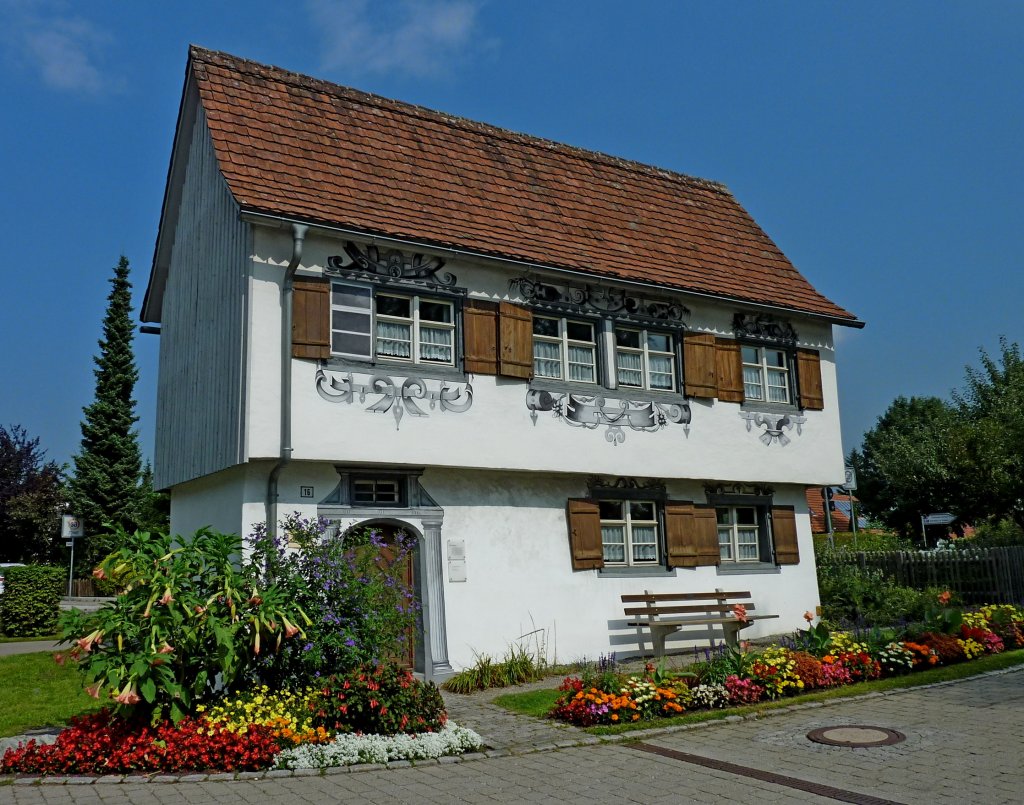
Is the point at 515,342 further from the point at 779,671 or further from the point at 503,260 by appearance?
the point at 779,671

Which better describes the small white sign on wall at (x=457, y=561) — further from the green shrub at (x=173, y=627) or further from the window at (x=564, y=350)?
the green shrub at (x=173, y=627)

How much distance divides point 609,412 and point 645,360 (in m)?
1.26

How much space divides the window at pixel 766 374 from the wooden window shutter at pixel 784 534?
1937 millimetres

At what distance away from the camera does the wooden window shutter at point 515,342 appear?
13961 millimetres

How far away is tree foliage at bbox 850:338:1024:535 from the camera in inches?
1002

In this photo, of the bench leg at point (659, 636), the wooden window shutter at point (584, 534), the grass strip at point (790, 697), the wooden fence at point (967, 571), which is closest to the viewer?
the grass strip at point (790, 697)

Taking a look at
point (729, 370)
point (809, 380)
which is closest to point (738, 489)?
point (729, 370)

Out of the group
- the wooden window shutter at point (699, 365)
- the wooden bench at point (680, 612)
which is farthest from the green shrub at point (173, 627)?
the wooden window shutter at point (699, 365)

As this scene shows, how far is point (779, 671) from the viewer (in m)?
11.1

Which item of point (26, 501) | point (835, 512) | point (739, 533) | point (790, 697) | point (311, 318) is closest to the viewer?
point (790, 697)

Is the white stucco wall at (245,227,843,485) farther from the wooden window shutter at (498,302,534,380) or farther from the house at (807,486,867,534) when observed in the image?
the house at (807,486,867,534)

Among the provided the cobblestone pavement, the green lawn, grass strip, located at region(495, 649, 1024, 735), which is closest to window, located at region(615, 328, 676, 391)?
grass strip, located at region(495, 649, 1024, 735)

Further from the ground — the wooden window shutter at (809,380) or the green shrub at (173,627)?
the wooden window shutter at (809,380)

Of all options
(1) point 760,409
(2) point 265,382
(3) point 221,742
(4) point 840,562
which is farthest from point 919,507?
(3) point 221,742
